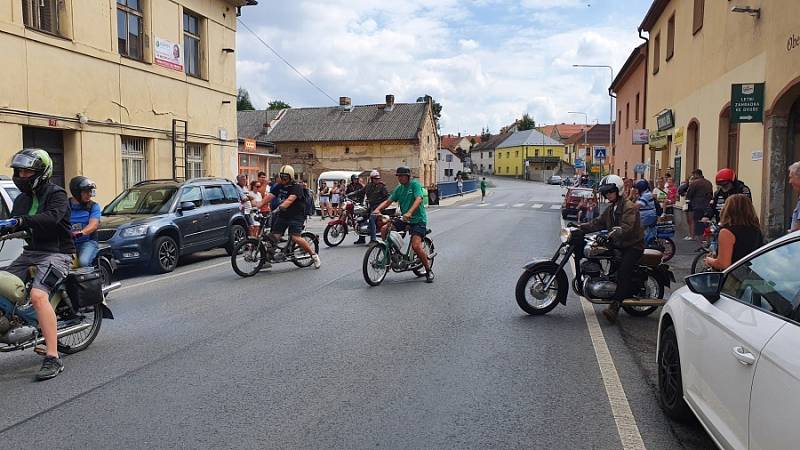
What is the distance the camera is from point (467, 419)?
4422 millimetres

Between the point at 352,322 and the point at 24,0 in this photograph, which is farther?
the point at 24,0

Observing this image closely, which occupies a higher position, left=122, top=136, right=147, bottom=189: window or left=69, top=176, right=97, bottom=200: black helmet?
left=122, top=136, right=147, bottom=189: window

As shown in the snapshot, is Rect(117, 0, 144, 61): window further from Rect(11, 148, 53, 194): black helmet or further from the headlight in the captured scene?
Rect(11, 148, 53, 194): black helmet

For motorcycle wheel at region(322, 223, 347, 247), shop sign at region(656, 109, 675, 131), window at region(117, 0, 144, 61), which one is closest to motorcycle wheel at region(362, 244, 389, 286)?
motorcycle wheel at region(322, 223, 347, 247)

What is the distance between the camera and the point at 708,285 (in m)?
3.96

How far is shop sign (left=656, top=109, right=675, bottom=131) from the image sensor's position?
22.1m

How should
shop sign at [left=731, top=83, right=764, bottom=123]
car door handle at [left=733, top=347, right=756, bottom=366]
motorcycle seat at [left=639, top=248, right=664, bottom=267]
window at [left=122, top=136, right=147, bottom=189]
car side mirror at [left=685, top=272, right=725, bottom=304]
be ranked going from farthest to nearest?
1. window at [left=122, top=136, right=147, bottom=189]
2. shop sign at [left=731, top=83, right=764, bottom=123]
3. motorcycle seat at [left=639, top=248, right=664, bottom=267]
4. car side mirror at [left=685, top=272, right=725, bottom=304]
5. car door handle at [left=733, top=347, right=756, bottom=366]

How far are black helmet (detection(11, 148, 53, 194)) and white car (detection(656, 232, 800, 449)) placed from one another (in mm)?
4776

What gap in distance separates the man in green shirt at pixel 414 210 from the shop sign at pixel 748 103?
24.2 feet

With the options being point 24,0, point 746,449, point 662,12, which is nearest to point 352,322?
point 746,449

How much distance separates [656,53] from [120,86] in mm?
19629

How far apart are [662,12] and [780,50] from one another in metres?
13.3

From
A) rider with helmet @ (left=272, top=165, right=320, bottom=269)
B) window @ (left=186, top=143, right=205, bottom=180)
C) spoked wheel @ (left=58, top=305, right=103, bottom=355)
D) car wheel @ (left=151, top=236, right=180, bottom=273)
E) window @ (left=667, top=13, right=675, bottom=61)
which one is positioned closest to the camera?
spoked wheel @ (left=58, top=305, right=103, bottom=355)

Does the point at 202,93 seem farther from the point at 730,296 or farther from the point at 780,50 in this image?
the point at 730,296
